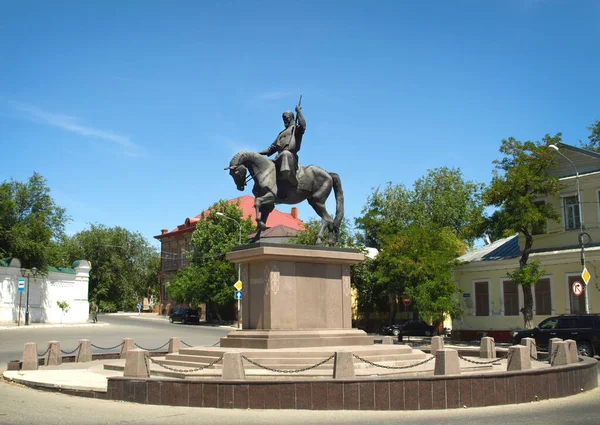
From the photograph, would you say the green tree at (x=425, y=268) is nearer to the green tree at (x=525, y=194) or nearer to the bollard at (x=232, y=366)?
the green tree at (x=525, y=194)

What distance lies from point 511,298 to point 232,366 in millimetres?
27968

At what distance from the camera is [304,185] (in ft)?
56.5

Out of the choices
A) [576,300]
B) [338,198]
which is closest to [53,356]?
[338,198]

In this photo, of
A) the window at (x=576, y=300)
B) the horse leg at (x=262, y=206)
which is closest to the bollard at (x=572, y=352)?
the horse leg at (x=262, y=206)

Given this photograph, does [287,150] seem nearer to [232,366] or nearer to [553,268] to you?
[232,366]

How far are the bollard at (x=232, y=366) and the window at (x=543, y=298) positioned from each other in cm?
2627

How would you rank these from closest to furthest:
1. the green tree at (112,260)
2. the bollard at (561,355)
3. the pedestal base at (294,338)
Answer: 1. the pedestal base at (294,338)
2. the bollard at (561,355)
3. the green tree at (112,260)

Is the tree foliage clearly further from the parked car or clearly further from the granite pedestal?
the granite pedestal

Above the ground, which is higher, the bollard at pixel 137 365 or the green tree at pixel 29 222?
the green tree at pixel 29 222

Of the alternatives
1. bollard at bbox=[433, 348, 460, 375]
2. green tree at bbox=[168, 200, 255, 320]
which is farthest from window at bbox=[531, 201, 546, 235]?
green tree at bbox=[168, 200, 255, 320]

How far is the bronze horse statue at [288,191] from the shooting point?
16.4 m

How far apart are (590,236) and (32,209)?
38.3 metres

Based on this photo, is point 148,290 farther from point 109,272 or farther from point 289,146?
point 289,146

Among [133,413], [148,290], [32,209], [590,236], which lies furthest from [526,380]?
[148,290]
